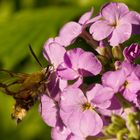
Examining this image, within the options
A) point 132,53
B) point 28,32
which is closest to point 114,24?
point 132,53

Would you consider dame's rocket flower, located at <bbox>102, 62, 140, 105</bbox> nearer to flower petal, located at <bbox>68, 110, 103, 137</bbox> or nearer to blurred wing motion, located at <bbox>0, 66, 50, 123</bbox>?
flower petal, located at <bbox>68, 110, 103, 137</bbox>

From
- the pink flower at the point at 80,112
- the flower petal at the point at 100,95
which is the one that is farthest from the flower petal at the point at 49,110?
the flower petal at the point at 100,95

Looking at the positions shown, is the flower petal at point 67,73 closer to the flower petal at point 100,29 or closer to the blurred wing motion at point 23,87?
the blurred wing motion at point 23,87

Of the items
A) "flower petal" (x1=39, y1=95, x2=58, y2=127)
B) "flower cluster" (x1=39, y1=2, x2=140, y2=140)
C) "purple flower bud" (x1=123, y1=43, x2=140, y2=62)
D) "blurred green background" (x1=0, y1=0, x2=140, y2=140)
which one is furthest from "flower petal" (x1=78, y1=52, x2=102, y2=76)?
"blurred green background" (x1=0, y1=0, x2=140, y2=140)

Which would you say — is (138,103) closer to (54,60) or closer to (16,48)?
(54,60)

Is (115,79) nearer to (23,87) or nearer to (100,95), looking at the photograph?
(100,95)

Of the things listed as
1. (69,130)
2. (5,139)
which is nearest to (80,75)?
(69,130)

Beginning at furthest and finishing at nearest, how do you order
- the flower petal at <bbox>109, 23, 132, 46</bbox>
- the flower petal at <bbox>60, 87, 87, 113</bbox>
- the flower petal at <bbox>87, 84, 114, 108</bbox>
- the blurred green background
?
the blurred green background < the flower petal at <bbox>109, 23, 132, 46</bbox> < the flower petal at <bbox>60, 87, 87, 113</bbox> < the flower petal at <bbox>87, 84, 114, 108</bbox>
